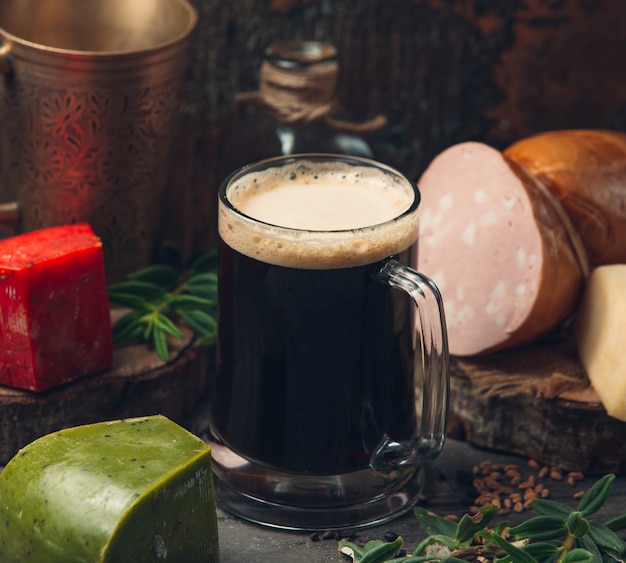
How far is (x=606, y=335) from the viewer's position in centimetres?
157

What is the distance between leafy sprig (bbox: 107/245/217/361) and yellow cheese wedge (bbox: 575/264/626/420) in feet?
1.96

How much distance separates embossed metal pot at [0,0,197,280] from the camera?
1.68 meters

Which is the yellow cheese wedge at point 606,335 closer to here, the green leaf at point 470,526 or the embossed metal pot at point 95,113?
the green leaf at point 470,526

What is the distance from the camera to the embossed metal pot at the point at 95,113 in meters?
1.68

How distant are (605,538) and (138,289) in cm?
84

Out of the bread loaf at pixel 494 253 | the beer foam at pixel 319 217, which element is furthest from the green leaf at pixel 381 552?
the bread loaf at pixel 494 253

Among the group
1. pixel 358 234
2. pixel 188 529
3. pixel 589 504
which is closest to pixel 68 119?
pixel 358 234

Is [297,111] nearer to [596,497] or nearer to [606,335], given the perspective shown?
[606,335]

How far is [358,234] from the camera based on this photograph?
1.33 meters

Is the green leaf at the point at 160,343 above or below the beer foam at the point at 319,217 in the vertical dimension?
below

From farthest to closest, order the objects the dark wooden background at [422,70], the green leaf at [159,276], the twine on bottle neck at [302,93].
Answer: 1. the dark wooden background at [422,70]
2. the twine on bottle neck at [302,93]
3. the green leaf at [159,276]

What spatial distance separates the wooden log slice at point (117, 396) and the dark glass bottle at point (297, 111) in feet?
1.52

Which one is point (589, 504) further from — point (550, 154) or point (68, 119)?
point (68, 119)

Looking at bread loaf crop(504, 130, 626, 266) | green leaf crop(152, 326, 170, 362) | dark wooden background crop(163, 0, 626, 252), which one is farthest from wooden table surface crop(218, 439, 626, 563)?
dark wooden background crop(163, 0, 626, 252)
